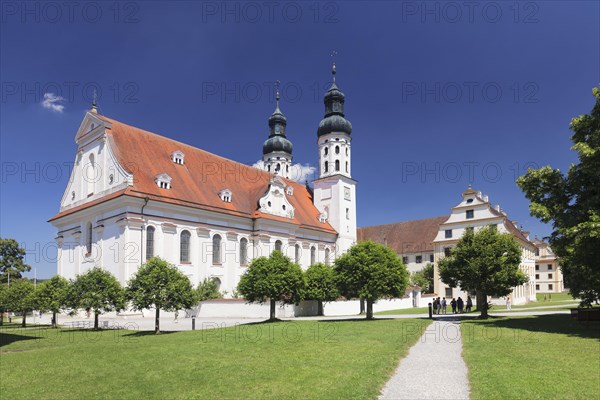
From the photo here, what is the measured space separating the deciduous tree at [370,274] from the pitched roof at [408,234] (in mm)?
43169

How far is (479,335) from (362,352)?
7.51 m

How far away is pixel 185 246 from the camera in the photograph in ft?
132

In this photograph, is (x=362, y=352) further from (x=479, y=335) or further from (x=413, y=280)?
(x=413, y=280)

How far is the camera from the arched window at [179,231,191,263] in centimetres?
3984

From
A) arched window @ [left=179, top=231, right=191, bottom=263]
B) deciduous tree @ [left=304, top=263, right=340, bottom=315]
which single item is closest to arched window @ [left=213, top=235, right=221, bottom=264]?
arched window @ [left=179, top=231, right=191, bottom=263]

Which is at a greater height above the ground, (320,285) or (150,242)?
(150,242)

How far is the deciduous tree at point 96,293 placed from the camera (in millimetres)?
25594

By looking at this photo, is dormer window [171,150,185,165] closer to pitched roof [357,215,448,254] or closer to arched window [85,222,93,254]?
arched window [85,222,93,254]

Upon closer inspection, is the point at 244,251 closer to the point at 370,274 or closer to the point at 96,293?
the point at 370,274

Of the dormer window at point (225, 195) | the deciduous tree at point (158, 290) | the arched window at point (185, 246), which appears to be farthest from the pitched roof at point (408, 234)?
the deciduous tree at point (158, 290)

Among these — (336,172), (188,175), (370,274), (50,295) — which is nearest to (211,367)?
(370,274)

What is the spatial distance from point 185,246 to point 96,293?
1453 centimetres

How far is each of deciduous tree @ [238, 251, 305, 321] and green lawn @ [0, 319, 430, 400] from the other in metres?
9.66

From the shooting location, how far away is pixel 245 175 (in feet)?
173
